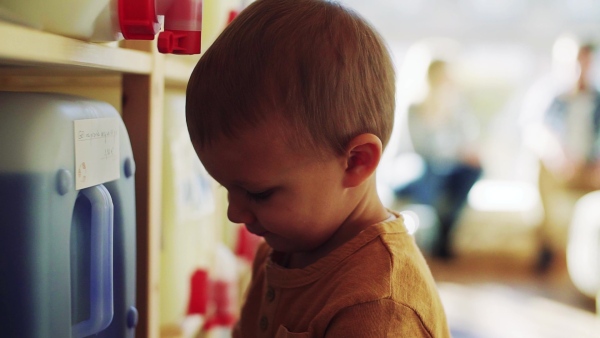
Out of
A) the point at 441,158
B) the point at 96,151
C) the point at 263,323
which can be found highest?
the point at 96,151

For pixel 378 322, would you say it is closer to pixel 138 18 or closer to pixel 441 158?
pixel 138 18

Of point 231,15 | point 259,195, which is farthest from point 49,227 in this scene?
point 231,15

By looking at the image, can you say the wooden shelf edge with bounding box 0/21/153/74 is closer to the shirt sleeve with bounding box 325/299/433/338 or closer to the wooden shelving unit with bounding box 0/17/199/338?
the wooden shelving unit with bounding box 0/17/199/338

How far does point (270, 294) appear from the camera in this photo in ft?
2.46

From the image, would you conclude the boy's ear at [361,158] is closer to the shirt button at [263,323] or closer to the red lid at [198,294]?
the shirt button at [263,323]

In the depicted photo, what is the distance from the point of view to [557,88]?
10.2 ft

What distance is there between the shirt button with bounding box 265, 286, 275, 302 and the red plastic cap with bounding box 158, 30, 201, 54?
1.03 feet

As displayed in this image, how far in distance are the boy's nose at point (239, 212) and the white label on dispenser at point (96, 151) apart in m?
0.15

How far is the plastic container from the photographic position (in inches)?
20.5

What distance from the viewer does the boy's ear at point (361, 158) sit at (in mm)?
648

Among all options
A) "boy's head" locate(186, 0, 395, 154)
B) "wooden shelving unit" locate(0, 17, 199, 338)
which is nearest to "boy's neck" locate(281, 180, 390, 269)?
"boy's head" locate(186, 0, 395, 154)

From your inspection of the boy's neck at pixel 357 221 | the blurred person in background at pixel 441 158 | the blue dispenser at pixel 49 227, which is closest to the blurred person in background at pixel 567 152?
the blurred person in background at pixel 441 158

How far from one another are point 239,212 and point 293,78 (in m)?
0.17

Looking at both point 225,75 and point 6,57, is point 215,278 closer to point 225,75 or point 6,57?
point 225,75
